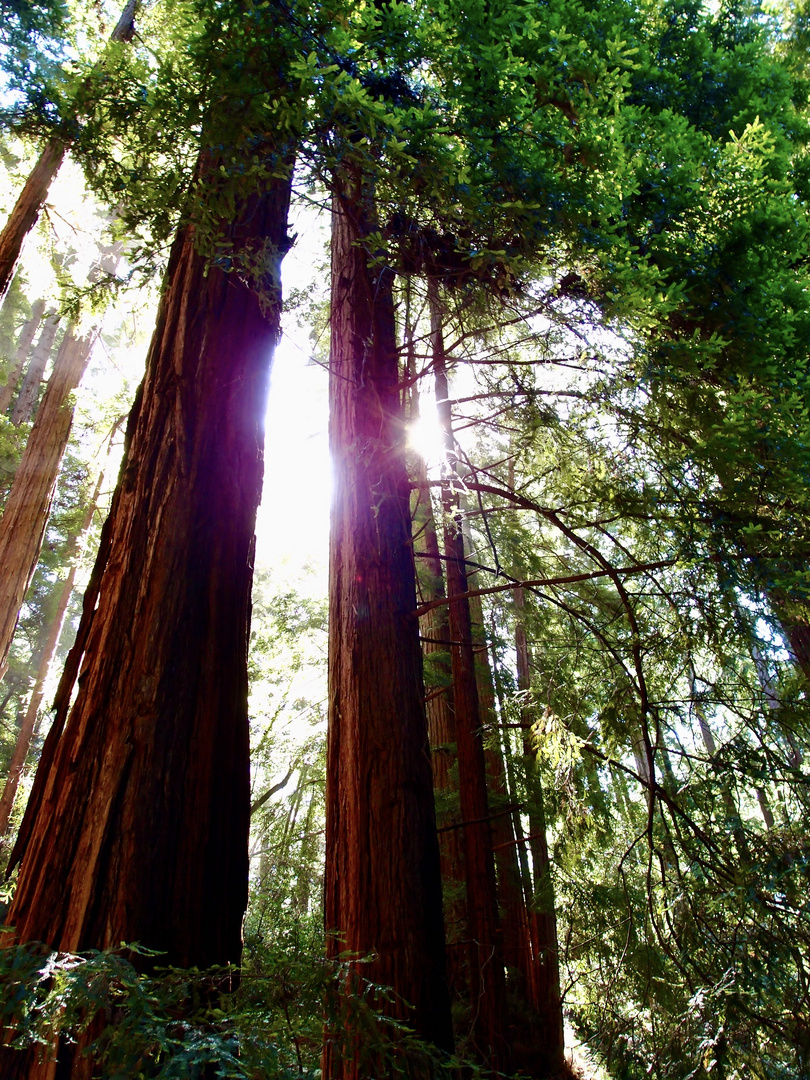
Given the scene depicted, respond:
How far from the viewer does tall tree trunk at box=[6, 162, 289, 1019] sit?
Result: 69.3 inches

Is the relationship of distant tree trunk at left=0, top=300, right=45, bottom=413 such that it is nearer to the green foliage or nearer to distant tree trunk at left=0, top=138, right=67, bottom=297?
distant tree trunk at left=0, top=138, right=67, bottom=297

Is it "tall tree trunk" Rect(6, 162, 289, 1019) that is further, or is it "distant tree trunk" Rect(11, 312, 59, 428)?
"distant tree trunk" Rect(11, 312, 59, 428)

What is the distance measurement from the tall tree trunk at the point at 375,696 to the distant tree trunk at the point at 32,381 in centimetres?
994

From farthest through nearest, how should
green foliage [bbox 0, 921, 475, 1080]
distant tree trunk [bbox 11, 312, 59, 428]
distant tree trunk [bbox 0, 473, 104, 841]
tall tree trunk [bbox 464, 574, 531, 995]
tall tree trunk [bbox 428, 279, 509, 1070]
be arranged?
distant tree trunk [bbox 11, 312, 59, 428] → distant tree trunk [bbox 0, 473, 104, 841] → tall tree trunk [bbox 464, 574, 531, 995] → tall tree trunk [bbox 428, 279, 509, 1070] → green foliage [bbox 0, 921, 475, 1080]

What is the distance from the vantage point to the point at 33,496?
8219 mm

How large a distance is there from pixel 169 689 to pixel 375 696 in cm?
161

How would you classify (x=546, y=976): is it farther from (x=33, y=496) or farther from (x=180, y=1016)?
(x=33, y=496)

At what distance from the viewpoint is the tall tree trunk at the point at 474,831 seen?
488cm

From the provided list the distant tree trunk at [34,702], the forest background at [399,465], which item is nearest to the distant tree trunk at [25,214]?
the forest background at [399,465]

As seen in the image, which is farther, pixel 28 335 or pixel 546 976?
pixel 28 335

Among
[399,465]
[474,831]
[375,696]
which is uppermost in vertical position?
[399,465]

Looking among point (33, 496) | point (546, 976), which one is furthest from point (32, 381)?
point (546, 976)

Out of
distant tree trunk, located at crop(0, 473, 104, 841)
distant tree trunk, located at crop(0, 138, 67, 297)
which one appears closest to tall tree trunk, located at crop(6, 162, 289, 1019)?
distant tree trunk, located at crop(0, 138, 67, 297)

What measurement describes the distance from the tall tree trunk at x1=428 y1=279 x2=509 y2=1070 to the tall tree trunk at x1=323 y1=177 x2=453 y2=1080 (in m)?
0.51
